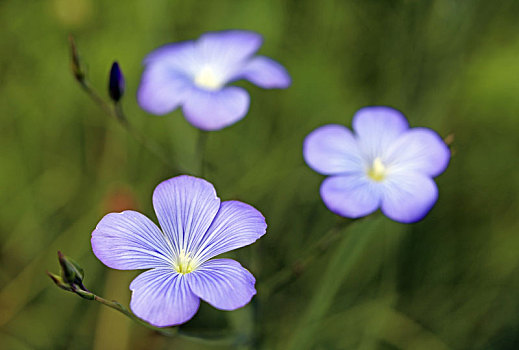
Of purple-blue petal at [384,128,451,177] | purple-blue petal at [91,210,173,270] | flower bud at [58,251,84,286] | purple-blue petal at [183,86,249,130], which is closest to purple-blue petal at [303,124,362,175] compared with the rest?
purple-blue petal at [384,128,451,177]

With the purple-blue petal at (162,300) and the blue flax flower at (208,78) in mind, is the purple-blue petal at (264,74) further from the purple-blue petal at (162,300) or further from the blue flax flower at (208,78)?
the purple-blue petal at (162,300)

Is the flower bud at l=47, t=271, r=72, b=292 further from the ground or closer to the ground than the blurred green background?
closer to the ground

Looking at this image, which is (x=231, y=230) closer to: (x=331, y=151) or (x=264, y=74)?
(x=331, y=151)

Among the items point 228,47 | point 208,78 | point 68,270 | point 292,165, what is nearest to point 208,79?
point 208,78

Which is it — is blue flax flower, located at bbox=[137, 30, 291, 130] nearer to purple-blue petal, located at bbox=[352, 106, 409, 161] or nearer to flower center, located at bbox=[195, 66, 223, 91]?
flower center, located at bbox=[195, 66, 223, 91]

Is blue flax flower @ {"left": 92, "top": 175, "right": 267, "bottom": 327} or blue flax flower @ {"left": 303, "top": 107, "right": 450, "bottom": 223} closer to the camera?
blue flax flower @ {"left": 92, "top": 175, "right": 267, "bottom": 327}

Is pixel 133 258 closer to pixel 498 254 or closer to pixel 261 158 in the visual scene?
pixel 261 158
